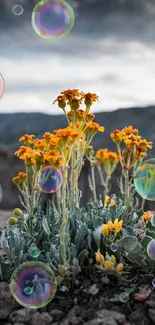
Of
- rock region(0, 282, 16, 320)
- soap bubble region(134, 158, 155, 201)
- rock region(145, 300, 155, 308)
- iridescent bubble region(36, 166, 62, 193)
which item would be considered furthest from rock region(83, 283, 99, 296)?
soap bubble region(134, 158, 155, 201)

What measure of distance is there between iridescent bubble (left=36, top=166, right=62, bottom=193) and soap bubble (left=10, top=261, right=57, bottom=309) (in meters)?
0.43

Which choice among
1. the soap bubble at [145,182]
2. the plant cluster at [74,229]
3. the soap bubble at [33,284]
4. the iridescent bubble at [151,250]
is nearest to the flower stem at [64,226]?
the plant cluster at [74,229]

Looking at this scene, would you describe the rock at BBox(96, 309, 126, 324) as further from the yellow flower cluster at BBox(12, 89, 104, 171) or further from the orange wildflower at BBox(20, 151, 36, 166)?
the orange wildflower at BBox(20, 151, 36, 166)

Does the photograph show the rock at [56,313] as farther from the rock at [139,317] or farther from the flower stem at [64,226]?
the rock at [139,317]

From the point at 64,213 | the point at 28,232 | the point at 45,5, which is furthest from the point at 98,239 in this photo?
the point at 45,5

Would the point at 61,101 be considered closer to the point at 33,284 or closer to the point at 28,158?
the point at 28,158

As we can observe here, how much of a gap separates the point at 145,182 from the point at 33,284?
88 centimetres

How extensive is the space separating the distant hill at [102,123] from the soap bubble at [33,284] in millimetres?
3855

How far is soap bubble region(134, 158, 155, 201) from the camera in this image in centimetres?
263

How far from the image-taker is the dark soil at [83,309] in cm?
203

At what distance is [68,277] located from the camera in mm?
2236

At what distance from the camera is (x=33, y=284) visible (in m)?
2.25

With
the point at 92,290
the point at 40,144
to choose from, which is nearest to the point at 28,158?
the point at 40,144

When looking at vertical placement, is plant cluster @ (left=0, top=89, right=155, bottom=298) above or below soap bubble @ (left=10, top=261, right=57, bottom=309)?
above
